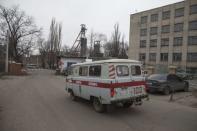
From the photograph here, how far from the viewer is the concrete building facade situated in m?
45.1

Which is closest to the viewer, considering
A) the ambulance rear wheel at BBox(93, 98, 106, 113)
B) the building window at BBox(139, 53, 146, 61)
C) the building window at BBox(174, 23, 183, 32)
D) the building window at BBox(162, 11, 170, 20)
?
the ambulance rear wheel at BBox(93, 98, 106, 113)

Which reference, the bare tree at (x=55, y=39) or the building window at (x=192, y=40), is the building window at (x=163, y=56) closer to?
the building window at (x=192, y=40)

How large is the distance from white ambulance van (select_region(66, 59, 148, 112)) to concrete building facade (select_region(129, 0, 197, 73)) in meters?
33.4

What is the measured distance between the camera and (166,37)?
A: 50.2m

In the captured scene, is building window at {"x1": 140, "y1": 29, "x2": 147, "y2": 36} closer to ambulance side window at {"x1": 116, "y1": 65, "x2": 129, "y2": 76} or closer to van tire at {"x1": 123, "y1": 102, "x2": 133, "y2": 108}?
van tire at {"x1": 123, "y1": 102, "x2": 133, "y2": 108}

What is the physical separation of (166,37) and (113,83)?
45.7 m

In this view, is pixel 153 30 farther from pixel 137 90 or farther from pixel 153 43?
pixel 137 90

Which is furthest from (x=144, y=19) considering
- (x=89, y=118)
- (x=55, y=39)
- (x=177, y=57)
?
(x=89, y=118)

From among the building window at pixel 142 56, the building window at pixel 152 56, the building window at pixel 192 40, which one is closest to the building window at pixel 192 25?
the building window at pixel 192 40

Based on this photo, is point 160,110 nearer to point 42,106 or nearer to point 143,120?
point 143,120

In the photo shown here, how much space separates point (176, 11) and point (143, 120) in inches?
1853

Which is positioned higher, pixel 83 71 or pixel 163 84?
pixel 83 71

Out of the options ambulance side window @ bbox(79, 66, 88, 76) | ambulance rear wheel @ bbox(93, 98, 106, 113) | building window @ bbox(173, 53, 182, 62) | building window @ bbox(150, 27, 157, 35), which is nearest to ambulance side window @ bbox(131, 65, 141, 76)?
ambulance rear wheel @ bbox(93, 98, 106, 113)

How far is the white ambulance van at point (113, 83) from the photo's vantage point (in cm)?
817
